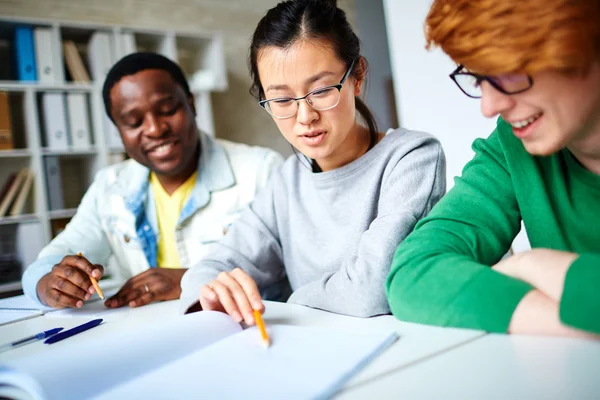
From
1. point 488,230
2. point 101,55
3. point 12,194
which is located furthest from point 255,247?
point 101,55

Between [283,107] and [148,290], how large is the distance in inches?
23.0

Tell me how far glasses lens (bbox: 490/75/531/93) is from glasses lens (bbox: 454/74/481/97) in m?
0.05

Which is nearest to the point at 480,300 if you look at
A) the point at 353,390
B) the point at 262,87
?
the point at 353,390

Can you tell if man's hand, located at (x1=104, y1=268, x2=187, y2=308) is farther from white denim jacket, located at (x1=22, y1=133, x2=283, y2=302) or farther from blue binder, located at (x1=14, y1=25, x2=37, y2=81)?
blue binder, located at (x1=14, y1=25, x2=37, y2=81)

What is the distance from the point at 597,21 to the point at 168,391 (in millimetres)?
695

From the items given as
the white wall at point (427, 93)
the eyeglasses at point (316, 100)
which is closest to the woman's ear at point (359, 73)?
the eyeglasses at point (316, 100)

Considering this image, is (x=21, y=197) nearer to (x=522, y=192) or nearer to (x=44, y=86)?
(x=44, y=86)

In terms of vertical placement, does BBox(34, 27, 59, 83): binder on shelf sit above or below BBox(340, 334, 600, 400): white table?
above

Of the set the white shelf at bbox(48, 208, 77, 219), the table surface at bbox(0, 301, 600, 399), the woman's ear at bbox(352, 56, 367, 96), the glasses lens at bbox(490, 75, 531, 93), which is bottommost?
the table surface at bbox(0, 301, 600, 399)

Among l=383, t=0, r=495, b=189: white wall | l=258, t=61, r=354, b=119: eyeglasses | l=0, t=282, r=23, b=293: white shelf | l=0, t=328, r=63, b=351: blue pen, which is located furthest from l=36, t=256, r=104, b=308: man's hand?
l=0, t=282, r=23, b=293: white shelf

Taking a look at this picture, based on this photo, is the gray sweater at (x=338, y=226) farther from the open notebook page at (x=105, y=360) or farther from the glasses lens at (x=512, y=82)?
the glasses lens at (x=512, y=82)

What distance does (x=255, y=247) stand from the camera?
4.20ft

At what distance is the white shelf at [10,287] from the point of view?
2.90 metres

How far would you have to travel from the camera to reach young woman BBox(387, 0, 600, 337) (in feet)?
1.96
